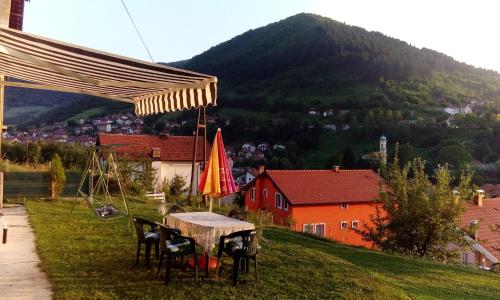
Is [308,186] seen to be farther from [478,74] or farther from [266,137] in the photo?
[478,74]

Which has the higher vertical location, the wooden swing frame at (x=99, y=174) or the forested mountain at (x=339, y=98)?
the forested mountain at (x=339, y=98)

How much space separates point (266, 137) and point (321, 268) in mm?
→ 81020

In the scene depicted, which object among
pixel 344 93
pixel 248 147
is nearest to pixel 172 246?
pixel 248 147

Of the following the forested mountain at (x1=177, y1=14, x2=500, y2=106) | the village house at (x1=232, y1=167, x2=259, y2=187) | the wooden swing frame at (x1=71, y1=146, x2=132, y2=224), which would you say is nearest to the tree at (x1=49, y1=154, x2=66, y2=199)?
the wooden swing frame at (x1=71, y1=146, x2=132, y2=224)

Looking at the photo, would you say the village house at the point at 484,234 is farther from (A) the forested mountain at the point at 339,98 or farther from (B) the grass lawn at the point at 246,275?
(A) the forested mountain at the point at 339,98

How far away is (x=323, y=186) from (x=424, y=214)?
21.1 meters

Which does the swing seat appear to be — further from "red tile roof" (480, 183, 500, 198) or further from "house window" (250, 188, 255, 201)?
"red tile roof" (480, 183, 500, 198)

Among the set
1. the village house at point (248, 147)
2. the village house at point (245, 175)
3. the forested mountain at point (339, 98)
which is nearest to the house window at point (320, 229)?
the village house at point (245, 175)

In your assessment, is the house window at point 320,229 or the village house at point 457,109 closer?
the house window at point 320,229

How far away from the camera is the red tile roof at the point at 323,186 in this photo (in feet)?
111

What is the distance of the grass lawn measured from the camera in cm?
586

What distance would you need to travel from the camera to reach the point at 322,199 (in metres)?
33.8

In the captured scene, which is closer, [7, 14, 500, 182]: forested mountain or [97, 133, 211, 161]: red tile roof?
[97, 133, 211, 161]: red tile roof

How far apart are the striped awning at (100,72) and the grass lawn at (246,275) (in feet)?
8.02
